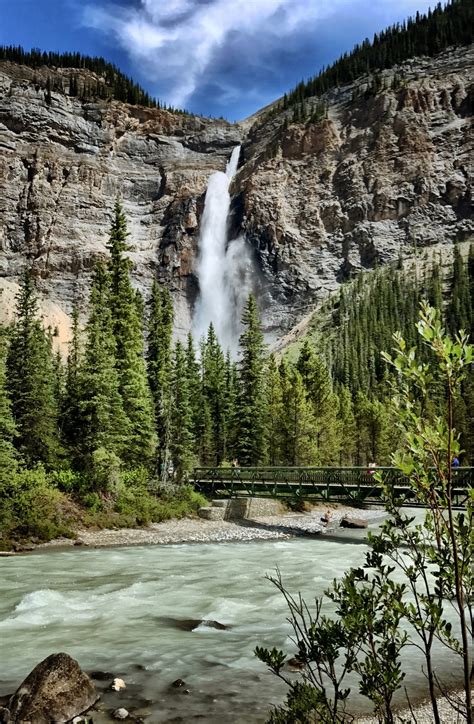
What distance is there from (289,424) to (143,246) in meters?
119

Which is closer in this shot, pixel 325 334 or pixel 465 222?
pixel 325 334

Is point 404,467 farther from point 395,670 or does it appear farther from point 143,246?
point 143,246

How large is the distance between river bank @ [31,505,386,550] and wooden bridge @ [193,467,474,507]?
1727 millimetres

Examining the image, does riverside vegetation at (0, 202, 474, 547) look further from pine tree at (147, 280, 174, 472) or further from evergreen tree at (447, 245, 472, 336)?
evergreen tree at (447, 245, 472, 336)

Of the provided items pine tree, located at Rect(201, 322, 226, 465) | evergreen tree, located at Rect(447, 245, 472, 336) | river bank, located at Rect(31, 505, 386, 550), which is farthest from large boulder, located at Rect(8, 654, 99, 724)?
evergreen tree, located at Rect(447, 245, 472, 336)

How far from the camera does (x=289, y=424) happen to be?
48344 mm

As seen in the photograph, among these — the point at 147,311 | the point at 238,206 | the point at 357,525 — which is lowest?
the point at 357,525

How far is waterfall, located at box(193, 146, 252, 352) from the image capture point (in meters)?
146

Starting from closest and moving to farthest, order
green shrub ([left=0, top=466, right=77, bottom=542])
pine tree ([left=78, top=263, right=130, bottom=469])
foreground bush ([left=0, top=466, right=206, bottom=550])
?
green shrub ([left=0, top=466, right=77, bottom=542]), foreground bush ([left=0, top=466, right=206, bottom=550]), pine tree ([left=78, top=263, right=130, bottom=469])

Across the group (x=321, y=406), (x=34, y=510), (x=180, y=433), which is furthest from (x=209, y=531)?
(x=321, y=406)

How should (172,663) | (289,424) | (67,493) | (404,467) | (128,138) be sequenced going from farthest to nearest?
1. (128,138)
2. (289,424)
3. (67,493)
4. (172,663)
5. (404,467)

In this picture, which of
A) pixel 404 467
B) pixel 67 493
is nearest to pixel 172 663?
pixel 404 467

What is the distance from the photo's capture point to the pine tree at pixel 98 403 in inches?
1216

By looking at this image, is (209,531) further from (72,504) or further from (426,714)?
(426,714)
